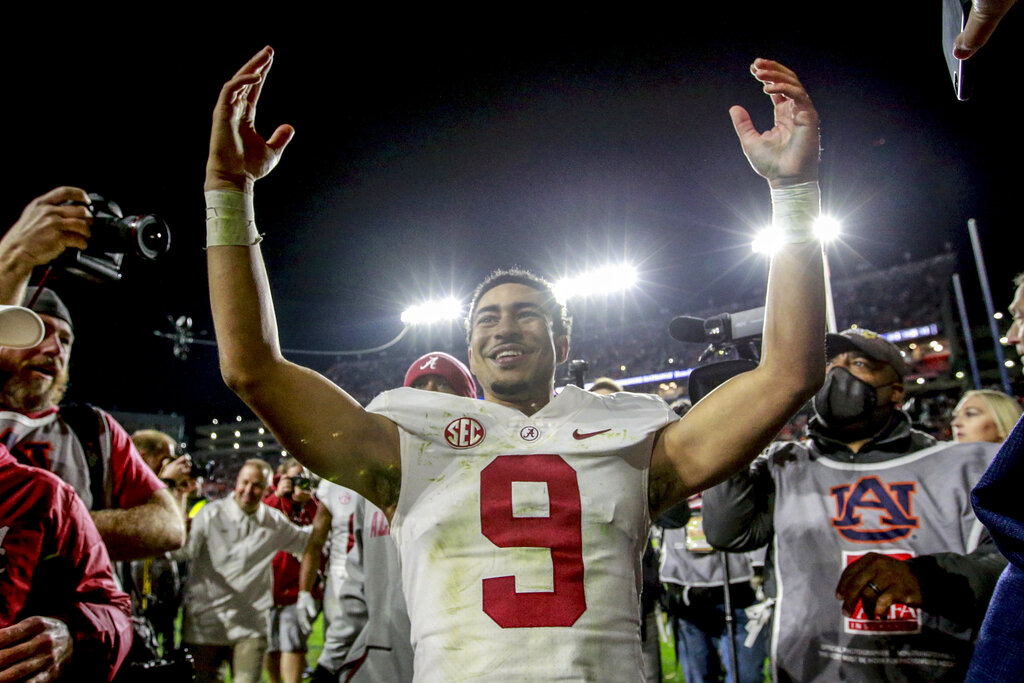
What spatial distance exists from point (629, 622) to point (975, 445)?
188 cm

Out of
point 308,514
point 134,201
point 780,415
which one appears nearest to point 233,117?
point 780,415

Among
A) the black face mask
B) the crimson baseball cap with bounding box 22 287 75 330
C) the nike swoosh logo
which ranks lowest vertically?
the nike swoosh logo

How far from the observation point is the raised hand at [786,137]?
69.9 inches

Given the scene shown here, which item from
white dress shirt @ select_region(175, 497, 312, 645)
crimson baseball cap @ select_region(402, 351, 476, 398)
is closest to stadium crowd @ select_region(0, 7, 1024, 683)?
crimson baseball cap @ select_region(402, 351, 476, 398)

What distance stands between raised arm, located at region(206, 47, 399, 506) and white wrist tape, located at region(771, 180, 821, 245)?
1.30 m

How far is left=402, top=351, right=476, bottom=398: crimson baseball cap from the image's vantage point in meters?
3.54

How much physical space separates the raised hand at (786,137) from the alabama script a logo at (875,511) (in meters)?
1.55

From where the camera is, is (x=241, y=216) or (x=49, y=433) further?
(x=49, y=433)

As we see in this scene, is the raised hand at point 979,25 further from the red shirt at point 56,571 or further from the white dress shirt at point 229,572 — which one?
the white dress shirt at point 229,572

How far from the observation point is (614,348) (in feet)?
109

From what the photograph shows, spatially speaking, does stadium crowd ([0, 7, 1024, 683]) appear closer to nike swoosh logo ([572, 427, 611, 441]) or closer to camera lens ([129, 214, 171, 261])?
nike swoosh logo ([572, 427, 611, 441])

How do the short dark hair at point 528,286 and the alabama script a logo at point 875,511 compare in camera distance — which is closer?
the short dark hair at point 528,286

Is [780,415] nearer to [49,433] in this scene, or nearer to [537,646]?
[537,646]

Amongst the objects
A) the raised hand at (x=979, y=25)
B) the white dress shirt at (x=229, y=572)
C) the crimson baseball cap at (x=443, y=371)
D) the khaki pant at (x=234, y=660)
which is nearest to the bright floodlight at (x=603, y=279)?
the white dress shirt at (x=229, y=572)
